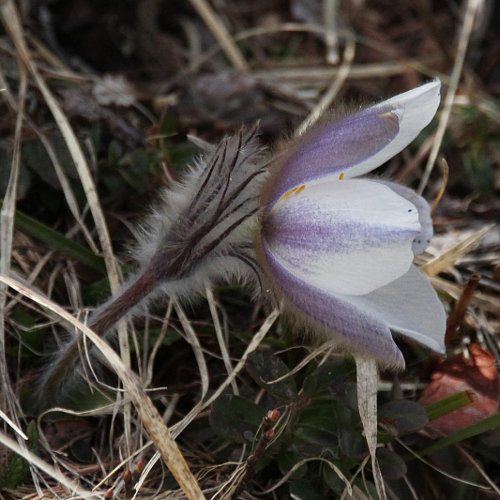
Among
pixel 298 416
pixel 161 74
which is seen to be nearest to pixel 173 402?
pixel 298 416

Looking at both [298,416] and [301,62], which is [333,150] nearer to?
[298,416]

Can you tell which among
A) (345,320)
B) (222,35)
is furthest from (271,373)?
(222,35)

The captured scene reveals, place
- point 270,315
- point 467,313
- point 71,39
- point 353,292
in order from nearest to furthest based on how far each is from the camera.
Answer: point 353,292 → point 270,315 → point 467,313 → point 71,39

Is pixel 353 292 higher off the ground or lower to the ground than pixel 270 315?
higher

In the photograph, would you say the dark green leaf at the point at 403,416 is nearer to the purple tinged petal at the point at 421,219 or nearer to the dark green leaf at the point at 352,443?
the dark green leaf at the point at 352,443

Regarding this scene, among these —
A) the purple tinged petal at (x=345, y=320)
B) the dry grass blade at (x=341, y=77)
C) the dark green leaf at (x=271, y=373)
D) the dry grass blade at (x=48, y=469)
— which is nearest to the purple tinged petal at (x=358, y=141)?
the purple tinged petal at (x=345, y=320)

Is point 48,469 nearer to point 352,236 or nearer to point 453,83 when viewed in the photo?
point 352,236

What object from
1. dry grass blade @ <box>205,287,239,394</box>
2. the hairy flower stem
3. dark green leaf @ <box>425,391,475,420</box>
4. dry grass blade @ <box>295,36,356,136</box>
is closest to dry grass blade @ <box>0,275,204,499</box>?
the hairy flower stem

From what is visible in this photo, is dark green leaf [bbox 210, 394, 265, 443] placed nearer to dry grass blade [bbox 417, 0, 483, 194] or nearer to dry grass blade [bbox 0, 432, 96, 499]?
dry grass blade [bbox 0, 432, 96, 499]
